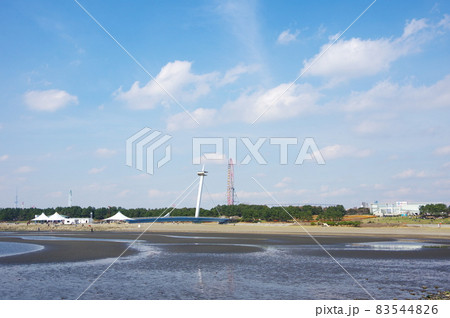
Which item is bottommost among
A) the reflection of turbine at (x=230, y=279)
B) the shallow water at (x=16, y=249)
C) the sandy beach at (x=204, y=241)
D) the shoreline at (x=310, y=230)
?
the shoreline at (x=310, y=230)

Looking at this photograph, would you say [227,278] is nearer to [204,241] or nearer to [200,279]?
[200,279]

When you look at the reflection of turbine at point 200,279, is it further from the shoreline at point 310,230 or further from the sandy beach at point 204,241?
the shoreline at point 310,230

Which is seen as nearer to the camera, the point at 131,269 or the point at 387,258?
the point at 131,269

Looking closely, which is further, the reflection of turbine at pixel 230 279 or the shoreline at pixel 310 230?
the shoreline at pixel 310 230

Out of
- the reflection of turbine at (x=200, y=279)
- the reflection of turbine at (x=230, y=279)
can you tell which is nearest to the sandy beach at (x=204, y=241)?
the reflection of turbine at (x=200, y=279)

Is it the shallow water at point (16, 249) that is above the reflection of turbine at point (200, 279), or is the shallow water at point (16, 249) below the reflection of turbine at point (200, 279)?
below

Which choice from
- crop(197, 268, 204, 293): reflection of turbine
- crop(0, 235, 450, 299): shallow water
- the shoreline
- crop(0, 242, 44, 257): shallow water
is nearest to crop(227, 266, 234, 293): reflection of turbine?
crop(0, 235, 450, 299): shallow water

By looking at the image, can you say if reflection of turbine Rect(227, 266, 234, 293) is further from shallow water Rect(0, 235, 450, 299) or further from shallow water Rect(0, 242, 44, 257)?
shallow water Rect(0, 242, 44, 257)

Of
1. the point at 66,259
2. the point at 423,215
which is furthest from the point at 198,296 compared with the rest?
the point at 423,215

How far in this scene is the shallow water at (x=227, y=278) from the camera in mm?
22781

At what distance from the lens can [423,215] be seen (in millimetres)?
189500

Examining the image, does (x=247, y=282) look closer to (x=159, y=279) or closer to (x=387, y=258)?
(x=159, y=279)

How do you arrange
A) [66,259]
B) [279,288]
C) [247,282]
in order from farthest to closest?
[66,259], [247,282], [279,288]
